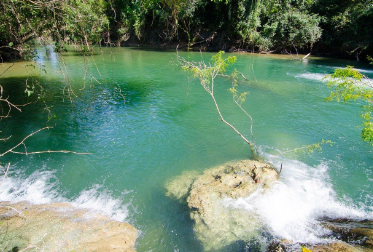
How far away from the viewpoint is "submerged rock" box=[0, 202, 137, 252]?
4273 mm

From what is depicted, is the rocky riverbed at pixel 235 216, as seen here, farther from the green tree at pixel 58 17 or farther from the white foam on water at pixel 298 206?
the green tree at pixel 58 17

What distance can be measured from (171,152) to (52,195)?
143 inches

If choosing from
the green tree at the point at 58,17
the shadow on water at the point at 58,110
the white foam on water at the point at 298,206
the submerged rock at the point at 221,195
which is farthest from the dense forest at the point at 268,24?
the white foam on water at the point at 298,206

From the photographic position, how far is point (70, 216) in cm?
507

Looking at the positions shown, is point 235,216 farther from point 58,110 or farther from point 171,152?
point 58,110

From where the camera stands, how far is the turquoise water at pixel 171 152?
5.46 metres

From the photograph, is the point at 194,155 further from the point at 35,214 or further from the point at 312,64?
the point at 312,64

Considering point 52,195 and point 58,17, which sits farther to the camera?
point 58,17

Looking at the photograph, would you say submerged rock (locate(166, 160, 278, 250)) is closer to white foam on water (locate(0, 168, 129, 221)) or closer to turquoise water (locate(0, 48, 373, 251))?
turquoise water (locate(0, 48, 373, 251))

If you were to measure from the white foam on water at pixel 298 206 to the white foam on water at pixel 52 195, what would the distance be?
2.65 m

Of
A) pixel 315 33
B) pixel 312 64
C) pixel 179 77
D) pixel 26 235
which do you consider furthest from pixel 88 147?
pixel 315 33

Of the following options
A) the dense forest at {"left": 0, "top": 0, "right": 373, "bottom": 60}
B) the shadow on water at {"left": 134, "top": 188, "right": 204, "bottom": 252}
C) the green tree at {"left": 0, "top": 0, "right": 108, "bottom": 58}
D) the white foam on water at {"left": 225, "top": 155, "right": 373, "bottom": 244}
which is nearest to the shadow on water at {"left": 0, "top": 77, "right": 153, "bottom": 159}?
the green tree at {"left": 0, "top": 0, "right": 108, "bottom": 58}

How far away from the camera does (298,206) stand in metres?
5.66

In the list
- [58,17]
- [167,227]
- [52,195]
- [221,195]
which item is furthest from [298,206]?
[58,17]
